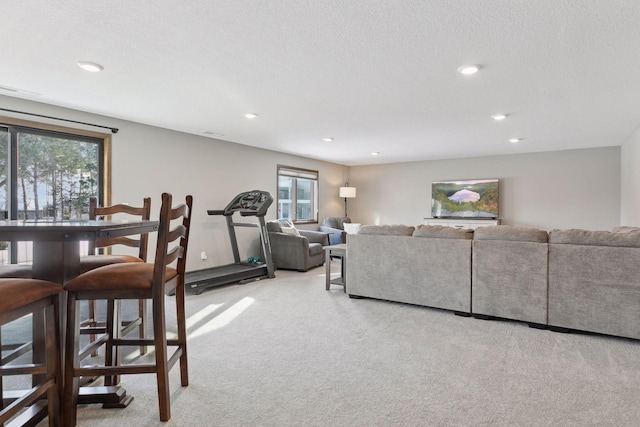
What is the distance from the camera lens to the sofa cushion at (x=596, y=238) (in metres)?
2.83

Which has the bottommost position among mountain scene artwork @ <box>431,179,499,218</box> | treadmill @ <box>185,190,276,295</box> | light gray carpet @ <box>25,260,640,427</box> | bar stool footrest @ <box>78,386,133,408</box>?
light gray carpet @ <box>25,260,640,427</box>

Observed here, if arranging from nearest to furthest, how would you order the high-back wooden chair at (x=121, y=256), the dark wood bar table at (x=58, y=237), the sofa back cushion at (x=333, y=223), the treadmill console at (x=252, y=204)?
the dark wood bar table at (x=58, y=237) → the high-back wooden chair at (x=121, y=256) → the treadmill console at (x=252, y=204) → the sofa back cushion at (x=333, y=223)

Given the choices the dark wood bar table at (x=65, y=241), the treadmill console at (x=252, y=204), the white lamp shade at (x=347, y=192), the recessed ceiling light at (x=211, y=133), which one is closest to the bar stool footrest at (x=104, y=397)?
the dark wood bar table at (x=65, y=241)

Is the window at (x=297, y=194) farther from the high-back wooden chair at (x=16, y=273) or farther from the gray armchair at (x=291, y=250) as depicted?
the high-back wooden chair at (x=16, y=273)

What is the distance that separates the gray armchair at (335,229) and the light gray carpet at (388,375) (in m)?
3.94

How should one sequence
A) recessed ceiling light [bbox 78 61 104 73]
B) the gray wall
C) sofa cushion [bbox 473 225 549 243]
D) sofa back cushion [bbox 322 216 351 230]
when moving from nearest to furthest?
recessed ceiling light [bbox 78 61 104 73] < sofa cushion [bbox 473 225 549 243] < the gray wall < sofa back cushion [bbox 322 216 351 230]

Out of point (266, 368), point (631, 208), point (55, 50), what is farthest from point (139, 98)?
point (631, 208)

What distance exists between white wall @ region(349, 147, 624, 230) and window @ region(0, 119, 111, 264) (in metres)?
6.24

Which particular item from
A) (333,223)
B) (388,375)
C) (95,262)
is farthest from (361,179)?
(95,262)

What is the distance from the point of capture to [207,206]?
5648 millimetres

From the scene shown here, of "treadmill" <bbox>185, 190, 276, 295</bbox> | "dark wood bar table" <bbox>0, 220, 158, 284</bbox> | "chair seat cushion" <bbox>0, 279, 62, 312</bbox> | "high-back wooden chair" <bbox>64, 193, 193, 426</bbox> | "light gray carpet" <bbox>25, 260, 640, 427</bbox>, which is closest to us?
"chair seat cushion" <bbox>0, 279, 62, 312</bbox>

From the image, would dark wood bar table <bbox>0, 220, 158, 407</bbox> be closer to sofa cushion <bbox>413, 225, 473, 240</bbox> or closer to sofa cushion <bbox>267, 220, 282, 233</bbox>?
sofa cushion <bbox>413, 225, 473, 240</bbox>

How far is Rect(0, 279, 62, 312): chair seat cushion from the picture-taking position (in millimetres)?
1332

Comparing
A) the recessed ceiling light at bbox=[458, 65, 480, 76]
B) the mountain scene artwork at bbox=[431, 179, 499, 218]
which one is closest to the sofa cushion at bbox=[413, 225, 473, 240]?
the recessed ceiling light at bbox=[458, 65, 480, 76]
